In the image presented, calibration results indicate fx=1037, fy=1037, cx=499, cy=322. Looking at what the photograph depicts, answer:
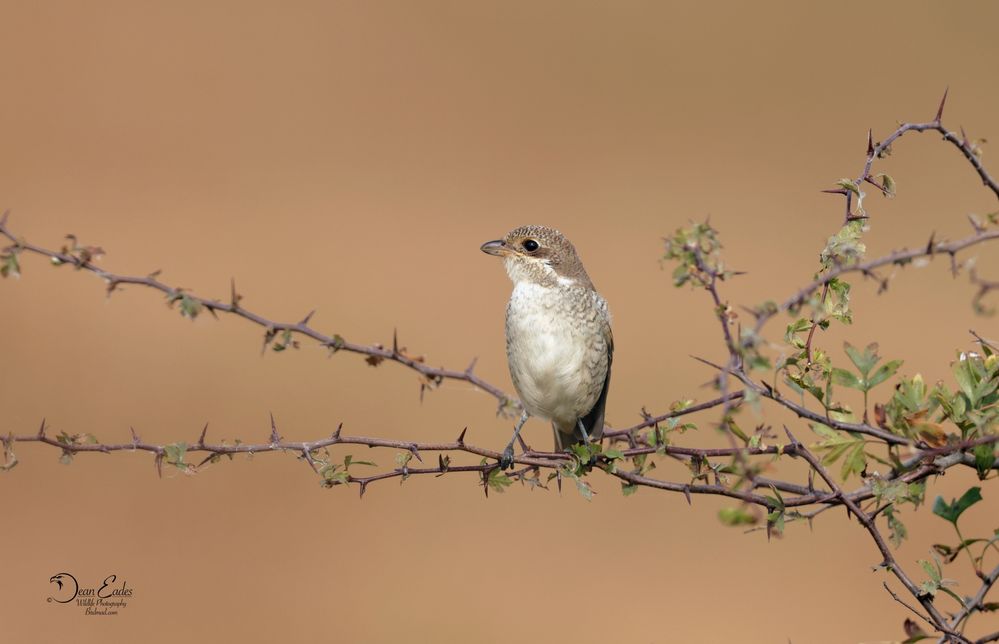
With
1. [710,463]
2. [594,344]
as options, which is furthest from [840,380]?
[594,344]

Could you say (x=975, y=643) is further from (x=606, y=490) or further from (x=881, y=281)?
(x=606, y=490)

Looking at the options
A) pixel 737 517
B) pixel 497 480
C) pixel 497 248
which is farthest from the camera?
pixel 497 248

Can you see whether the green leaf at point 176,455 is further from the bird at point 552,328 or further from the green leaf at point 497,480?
the bird at point 552,328

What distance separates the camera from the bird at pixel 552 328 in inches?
119

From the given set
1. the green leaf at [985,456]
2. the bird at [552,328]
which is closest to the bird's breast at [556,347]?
the bird at [552,328]

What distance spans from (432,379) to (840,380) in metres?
0.63

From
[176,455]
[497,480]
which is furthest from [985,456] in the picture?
[176,455]

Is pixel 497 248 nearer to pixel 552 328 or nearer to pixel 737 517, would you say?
pixel 552 328

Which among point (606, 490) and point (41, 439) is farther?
point (606, 490)

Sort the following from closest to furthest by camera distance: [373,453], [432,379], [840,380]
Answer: [432,379]
[840,380]
[373,453]

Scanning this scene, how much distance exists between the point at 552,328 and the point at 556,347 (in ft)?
0.19

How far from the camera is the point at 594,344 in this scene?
306 cm

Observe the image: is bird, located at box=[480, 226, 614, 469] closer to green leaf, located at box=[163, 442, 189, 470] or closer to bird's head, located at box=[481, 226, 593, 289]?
bird's head, located at box=[481, 226, 593, 289]

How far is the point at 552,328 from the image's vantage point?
3.02 metres
